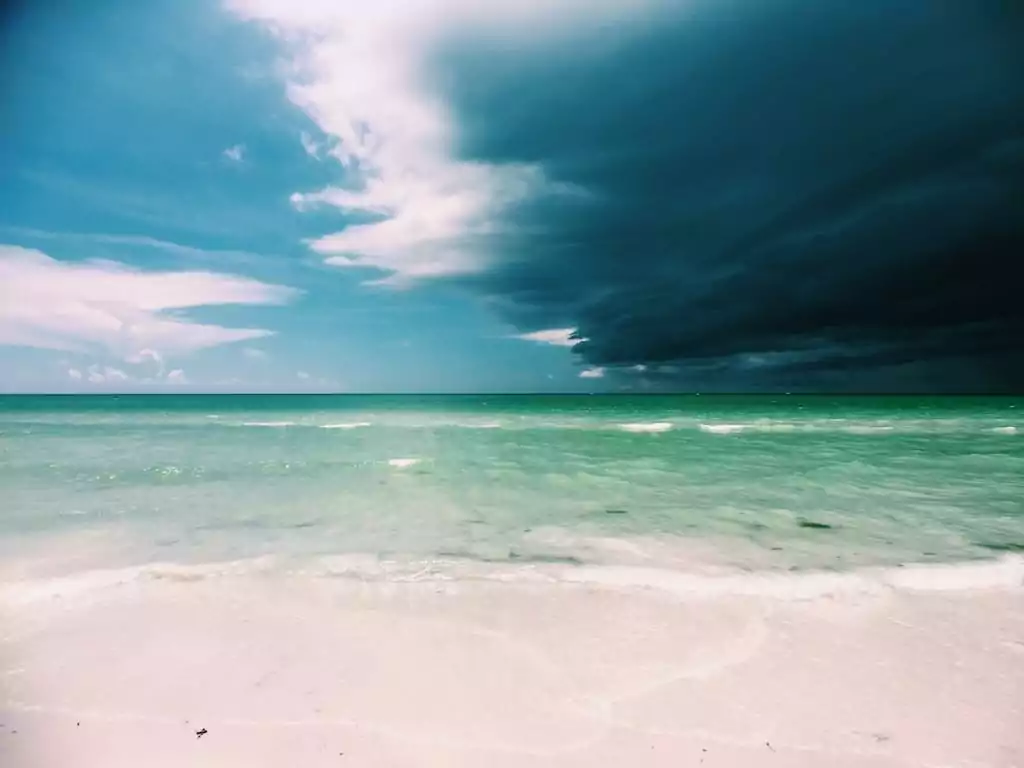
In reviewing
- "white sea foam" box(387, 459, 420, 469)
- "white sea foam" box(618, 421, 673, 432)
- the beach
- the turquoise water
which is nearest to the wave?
the beach

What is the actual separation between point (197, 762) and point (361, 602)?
86.2 inches

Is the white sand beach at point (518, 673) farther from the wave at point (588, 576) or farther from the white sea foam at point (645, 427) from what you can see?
the white sea foam at point (645, 427)

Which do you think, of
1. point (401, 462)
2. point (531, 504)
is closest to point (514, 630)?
point (531, 504)

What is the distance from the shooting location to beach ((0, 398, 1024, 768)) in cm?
298

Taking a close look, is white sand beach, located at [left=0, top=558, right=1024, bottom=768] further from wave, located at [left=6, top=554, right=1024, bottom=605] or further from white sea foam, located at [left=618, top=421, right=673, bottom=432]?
white sea foam, located at [left=618, top=421, right=673, bottom=432]

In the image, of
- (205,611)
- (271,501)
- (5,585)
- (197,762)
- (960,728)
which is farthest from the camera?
(271,501)

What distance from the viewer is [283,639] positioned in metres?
4.17

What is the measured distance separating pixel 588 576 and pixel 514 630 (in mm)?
1531

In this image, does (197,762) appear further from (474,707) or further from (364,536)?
(364,536)

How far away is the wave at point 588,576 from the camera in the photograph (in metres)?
5.19

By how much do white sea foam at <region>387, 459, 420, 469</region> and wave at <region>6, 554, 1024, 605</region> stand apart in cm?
834

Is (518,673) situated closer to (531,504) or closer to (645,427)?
(531,504)

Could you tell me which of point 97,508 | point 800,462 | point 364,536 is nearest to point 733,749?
point 364,536

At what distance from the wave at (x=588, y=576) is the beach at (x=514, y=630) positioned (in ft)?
0.13
